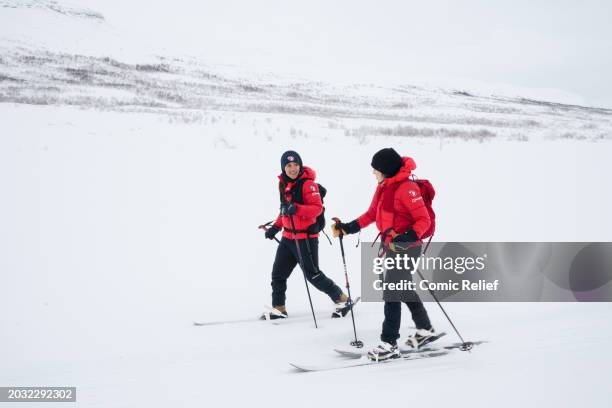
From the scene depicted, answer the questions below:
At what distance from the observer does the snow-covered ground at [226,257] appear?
3.93 metres

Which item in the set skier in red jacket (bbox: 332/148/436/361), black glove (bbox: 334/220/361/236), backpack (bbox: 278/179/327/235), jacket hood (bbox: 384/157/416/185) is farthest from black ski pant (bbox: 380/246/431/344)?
backpack (bbox: 278/179/327/235)

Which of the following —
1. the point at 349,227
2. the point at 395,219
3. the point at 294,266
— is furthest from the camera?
the point at 294,266

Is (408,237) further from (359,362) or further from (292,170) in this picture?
(292,170)

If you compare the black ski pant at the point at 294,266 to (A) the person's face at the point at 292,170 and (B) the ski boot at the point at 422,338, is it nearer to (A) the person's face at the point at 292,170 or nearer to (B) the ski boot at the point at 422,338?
(A) the person's face at the point at 292,170

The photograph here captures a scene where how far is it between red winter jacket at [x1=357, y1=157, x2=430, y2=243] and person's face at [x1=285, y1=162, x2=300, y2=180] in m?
1.05

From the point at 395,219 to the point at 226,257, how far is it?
3.80 metres

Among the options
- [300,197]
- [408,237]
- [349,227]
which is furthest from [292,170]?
[408,237]

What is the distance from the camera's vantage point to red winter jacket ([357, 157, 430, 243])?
4.04 m

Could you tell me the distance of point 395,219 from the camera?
166 inches

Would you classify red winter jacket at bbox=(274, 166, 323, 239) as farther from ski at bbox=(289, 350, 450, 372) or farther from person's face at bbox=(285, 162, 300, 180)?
ski at bbox=(289, 350, 450, 372)

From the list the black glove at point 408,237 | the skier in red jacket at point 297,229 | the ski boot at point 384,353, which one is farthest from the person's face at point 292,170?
the ski boot at point 384,353

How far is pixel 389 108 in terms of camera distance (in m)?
31.2

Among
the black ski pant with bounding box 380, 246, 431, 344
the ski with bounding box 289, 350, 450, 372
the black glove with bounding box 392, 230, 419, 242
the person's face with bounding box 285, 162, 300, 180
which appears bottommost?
the ski with bounding box 289, 350, 450, 372

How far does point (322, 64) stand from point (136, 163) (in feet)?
153
